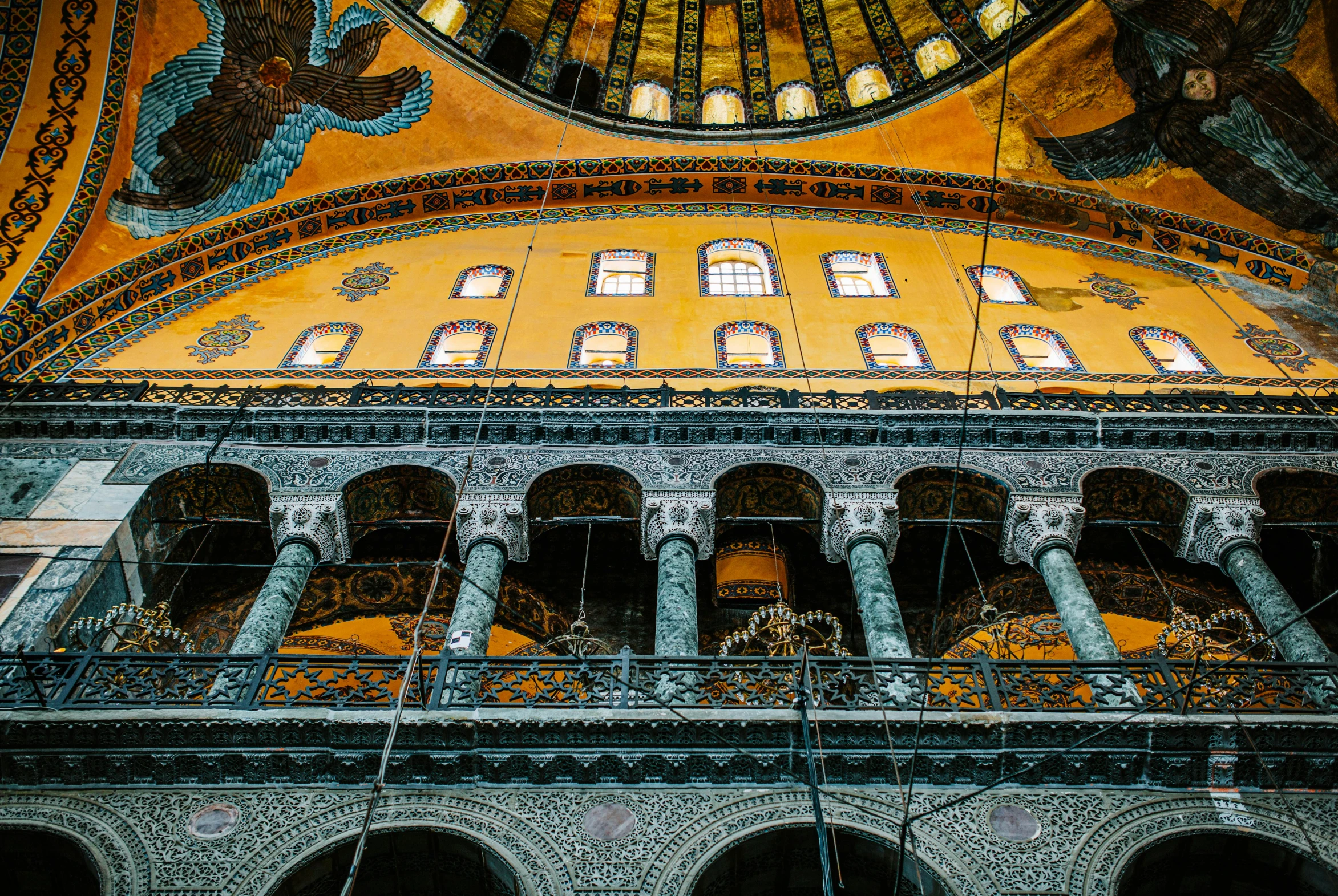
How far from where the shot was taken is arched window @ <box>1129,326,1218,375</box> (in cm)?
1294

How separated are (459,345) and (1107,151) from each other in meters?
9.42

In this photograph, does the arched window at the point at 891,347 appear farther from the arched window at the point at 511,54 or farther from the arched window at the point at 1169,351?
the arched window at the point at 511,54

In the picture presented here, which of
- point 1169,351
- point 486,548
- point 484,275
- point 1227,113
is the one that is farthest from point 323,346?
point 1227,113

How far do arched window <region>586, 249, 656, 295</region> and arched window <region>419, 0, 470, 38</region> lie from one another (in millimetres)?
4401

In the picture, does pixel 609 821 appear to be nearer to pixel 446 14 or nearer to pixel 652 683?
pixel 652 683

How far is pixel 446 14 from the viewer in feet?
55.6

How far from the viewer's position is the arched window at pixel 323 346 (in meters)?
12.9

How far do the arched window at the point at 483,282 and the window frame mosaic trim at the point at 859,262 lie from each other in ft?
13.2

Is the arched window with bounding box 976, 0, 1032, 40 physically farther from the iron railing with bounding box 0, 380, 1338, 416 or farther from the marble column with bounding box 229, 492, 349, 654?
the marble column with bounding box 229, 492, 349, 654

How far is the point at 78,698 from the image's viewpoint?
786cm

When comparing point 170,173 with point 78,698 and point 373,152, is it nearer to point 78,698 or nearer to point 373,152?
point 373,152

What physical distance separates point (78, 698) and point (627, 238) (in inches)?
384

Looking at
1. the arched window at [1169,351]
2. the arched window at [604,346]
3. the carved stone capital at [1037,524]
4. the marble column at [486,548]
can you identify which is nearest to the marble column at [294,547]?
the marble column at [486,548]

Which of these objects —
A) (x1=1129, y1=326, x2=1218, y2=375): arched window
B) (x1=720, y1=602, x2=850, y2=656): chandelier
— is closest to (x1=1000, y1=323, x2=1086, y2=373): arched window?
(x1=1129, y1=326, x2=1218, y2=375): arched window
